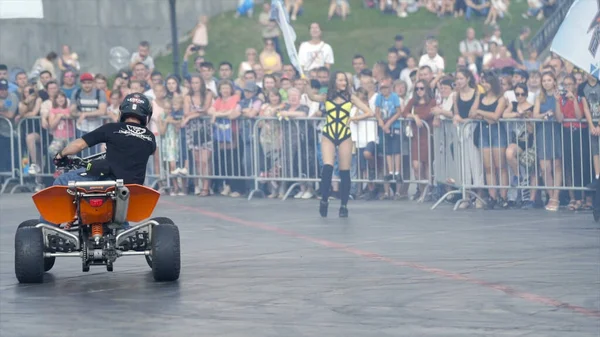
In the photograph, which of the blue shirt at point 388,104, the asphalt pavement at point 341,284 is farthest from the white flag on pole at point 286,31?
the asphalt pavement at point 341,284

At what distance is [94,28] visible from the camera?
3353cm

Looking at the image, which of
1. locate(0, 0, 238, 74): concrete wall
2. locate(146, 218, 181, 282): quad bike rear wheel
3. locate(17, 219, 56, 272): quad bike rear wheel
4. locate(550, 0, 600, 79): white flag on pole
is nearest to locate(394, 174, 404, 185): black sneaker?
locate(550, 0, 600, 79): white flag on pole

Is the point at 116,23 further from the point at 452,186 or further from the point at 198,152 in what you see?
the point at 452,186

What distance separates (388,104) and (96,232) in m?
9.58

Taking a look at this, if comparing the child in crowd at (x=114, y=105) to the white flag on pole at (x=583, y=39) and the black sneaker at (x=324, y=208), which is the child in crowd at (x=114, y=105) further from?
the white flag on pole at (x=583, y=39)

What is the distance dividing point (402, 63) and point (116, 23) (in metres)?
11.5

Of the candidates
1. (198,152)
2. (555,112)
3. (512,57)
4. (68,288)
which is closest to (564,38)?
(555,112)

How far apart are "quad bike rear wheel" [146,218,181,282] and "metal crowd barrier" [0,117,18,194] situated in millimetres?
11644

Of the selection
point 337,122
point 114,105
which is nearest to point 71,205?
point 337,122

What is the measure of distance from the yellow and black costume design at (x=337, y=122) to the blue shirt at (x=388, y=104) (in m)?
2.45

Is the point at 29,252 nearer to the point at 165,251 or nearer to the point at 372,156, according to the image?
the point at 165,251

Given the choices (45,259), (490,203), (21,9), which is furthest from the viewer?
(21,9)

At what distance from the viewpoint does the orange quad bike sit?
1135cm

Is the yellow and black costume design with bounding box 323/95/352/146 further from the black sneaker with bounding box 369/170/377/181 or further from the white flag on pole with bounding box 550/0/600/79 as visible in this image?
the white flag on pole with bounding box 550/0/600/79
